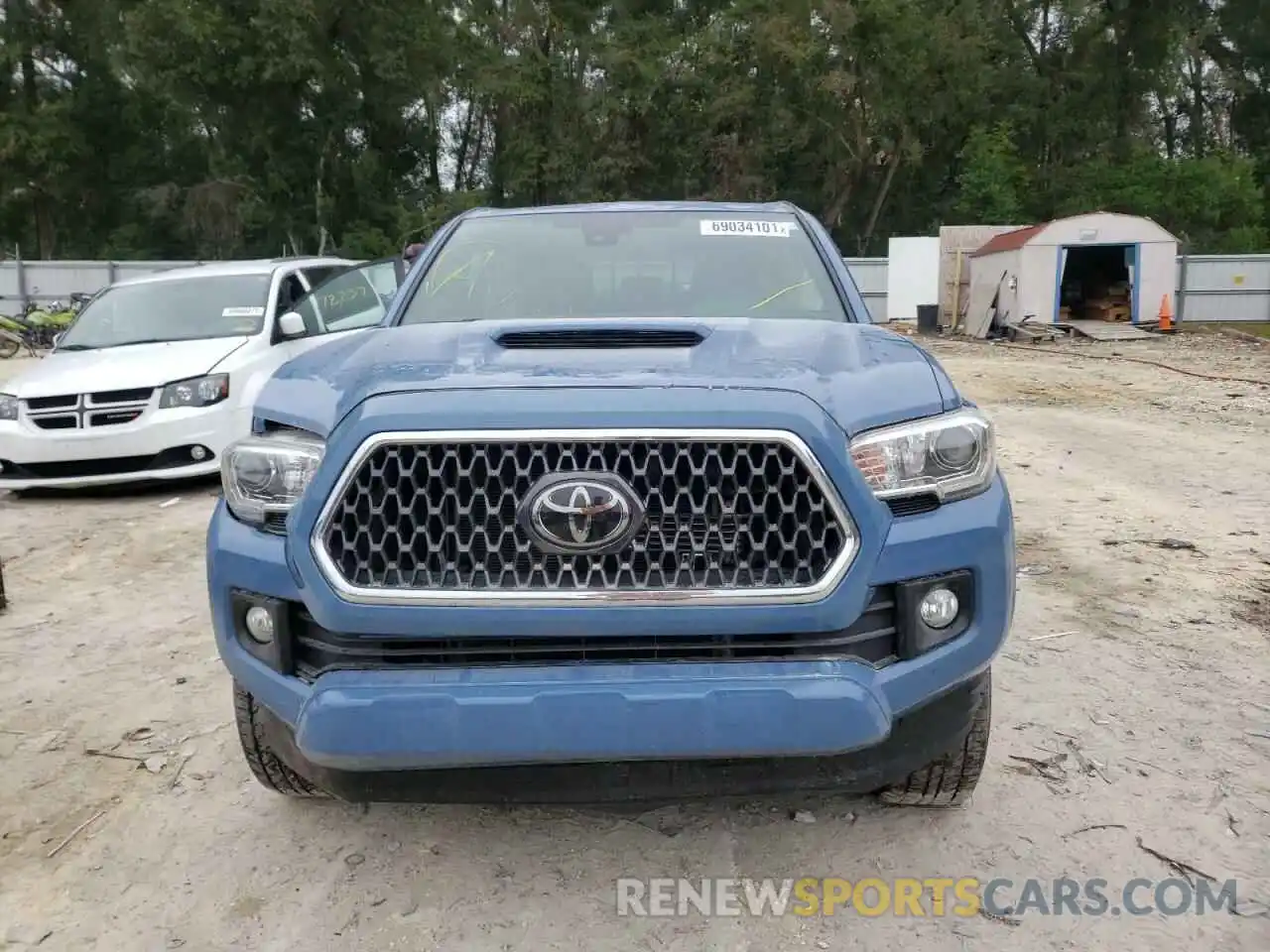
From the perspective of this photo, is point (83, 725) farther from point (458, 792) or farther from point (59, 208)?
point (59, 208)

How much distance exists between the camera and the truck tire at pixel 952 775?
2.67 m

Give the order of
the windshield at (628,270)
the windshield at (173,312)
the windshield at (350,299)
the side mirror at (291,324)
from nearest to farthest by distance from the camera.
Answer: the windshield at (628,270)
the side mirror at (291,324)
the windshield at (173,312)
the windshield at (350,299)

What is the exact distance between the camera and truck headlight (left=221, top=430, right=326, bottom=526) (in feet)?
7.76

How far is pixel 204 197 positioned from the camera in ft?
118

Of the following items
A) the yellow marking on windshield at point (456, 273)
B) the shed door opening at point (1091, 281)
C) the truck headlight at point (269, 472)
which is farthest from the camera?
the shed door opening at point (1091, 281)

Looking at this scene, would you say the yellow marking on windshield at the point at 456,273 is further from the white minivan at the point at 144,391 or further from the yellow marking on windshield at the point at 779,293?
the white minivan at the point at 144,391

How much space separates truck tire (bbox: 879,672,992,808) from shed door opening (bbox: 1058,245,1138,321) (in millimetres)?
22233

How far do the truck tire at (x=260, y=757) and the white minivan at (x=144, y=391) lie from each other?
400 centimetres

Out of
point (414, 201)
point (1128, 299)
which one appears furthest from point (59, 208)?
point (1128, 299)

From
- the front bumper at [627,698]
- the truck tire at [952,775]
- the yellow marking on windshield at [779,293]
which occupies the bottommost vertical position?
the truck tire at [952,775]

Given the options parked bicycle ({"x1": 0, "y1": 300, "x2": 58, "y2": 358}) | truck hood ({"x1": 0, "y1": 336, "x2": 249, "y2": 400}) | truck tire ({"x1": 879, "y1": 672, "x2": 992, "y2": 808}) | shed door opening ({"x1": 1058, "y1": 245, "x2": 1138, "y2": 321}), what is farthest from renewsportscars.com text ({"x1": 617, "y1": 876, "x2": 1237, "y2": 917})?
shed door opening ({"x1": 1058, "y1": 245, "x2": 1138, "y2": 321})

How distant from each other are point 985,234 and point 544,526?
995 inches

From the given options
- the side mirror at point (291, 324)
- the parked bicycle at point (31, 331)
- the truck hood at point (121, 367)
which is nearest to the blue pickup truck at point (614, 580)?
the side mirror at point (291, 324)

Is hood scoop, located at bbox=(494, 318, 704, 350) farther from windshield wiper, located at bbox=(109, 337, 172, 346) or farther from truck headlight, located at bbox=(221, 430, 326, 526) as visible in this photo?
windshield wiper, located at bbox=(109, 337, 172, 346)
